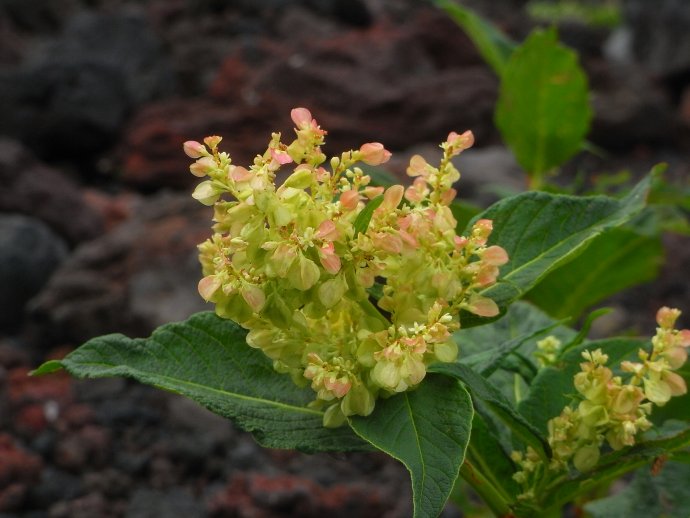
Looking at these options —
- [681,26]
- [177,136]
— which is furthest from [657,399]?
[681,26]

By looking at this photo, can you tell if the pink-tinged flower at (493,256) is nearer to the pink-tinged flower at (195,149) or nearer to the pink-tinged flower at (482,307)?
the pink-tinged flower at (482,307)

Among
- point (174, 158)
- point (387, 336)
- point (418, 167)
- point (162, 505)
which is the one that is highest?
point (418, 167)

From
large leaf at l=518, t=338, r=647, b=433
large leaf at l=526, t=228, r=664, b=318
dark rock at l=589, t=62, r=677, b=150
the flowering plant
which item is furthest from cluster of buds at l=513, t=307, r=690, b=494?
dark rock at l=589, t=62, r=677, b=150

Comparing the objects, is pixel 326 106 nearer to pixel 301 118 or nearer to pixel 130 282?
pixel 130 282

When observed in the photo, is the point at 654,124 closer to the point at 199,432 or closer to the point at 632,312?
the point at 632,312

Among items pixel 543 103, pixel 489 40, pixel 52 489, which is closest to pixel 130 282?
pixel 52 489

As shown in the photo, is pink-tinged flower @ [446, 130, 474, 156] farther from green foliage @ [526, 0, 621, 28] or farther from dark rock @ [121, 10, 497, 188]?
green foliage @ [526, 0, 621, 28]

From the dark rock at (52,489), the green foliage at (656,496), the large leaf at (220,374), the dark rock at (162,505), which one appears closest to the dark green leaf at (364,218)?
the large leaf at (220,374)
